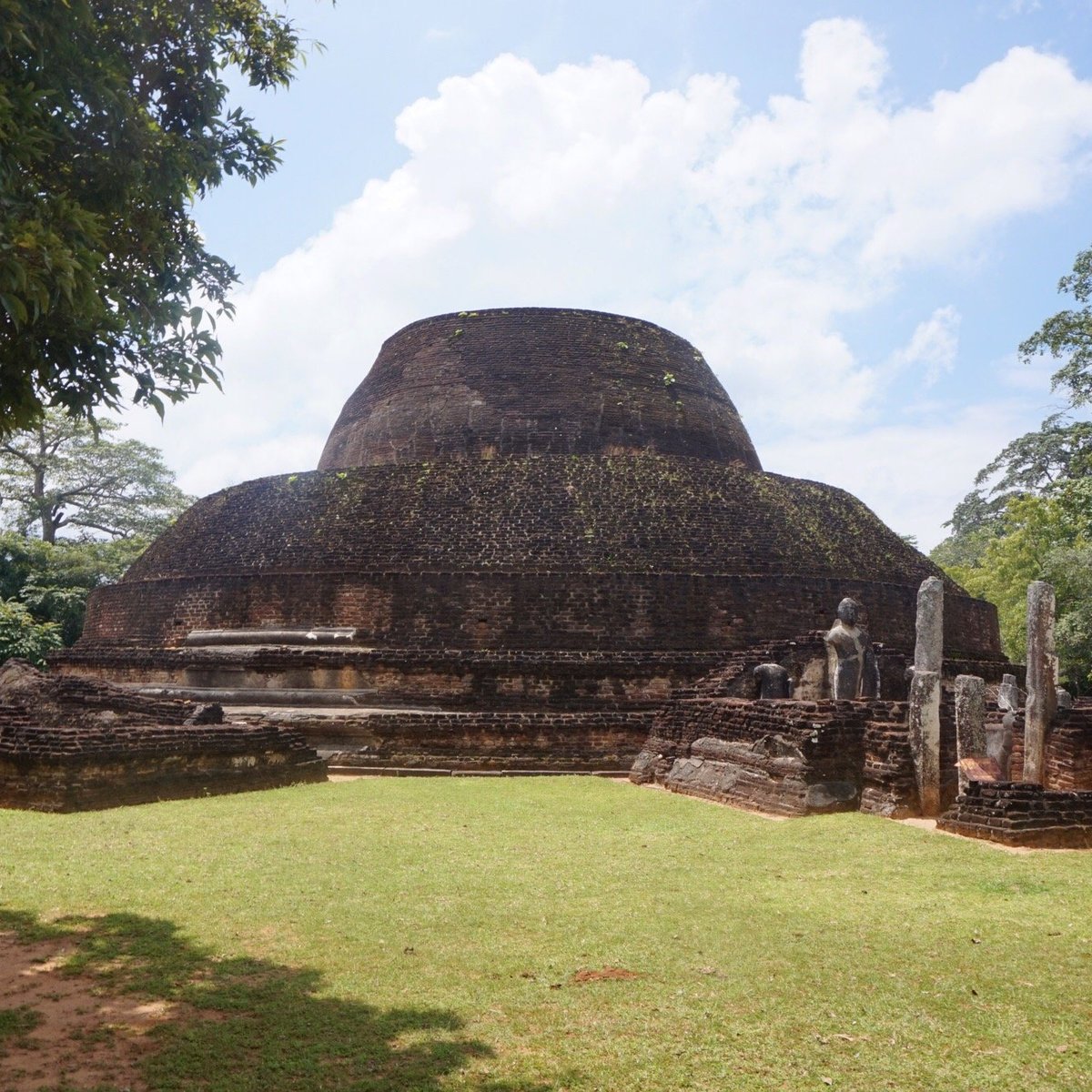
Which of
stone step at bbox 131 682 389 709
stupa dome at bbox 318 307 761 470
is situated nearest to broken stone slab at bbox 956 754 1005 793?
stone step at bbox 131 682 389 709

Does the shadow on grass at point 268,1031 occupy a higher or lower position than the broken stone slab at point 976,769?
lower

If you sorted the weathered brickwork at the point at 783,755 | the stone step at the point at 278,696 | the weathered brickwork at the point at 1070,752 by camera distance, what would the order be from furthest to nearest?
the stone step at the point at 278,696 → the weathered brickwork at the point at 1070,752 → the weathered brickwork at the point at 783,755

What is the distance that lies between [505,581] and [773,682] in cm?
389

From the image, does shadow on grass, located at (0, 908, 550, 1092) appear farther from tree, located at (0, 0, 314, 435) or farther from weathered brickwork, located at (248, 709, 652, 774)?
weathered brickwork, located at (248, 709, 652, 774)

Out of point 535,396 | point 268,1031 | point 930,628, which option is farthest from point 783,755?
point 535,396

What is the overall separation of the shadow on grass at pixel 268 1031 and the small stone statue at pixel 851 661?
7117mm

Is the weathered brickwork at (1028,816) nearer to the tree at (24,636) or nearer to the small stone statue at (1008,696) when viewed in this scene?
the small stone statue at (1008,696)

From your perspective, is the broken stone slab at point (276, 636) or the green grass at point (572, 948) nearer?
the green grass at point (572, 948)

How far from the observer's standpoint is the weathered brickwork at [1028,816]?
655 cm

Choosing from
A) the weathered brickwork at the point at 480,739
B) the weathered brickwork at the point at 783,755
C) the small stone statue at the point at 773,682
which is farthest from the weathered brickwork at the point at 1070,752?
the weathered brickwork at the point at 480,739

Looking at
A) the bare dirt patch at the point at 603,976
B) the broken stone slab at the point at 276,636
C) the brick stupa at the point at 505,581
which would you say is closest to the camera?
the bare dirt patch at the point at 603,976

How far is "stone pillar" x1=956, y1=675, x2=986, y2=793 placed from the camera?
802cm

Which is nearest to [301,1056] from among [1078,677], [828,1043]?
[828,1043]

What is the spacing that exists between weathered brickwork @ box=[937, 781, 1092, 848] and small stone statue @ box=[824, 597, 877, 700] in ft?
9.98
